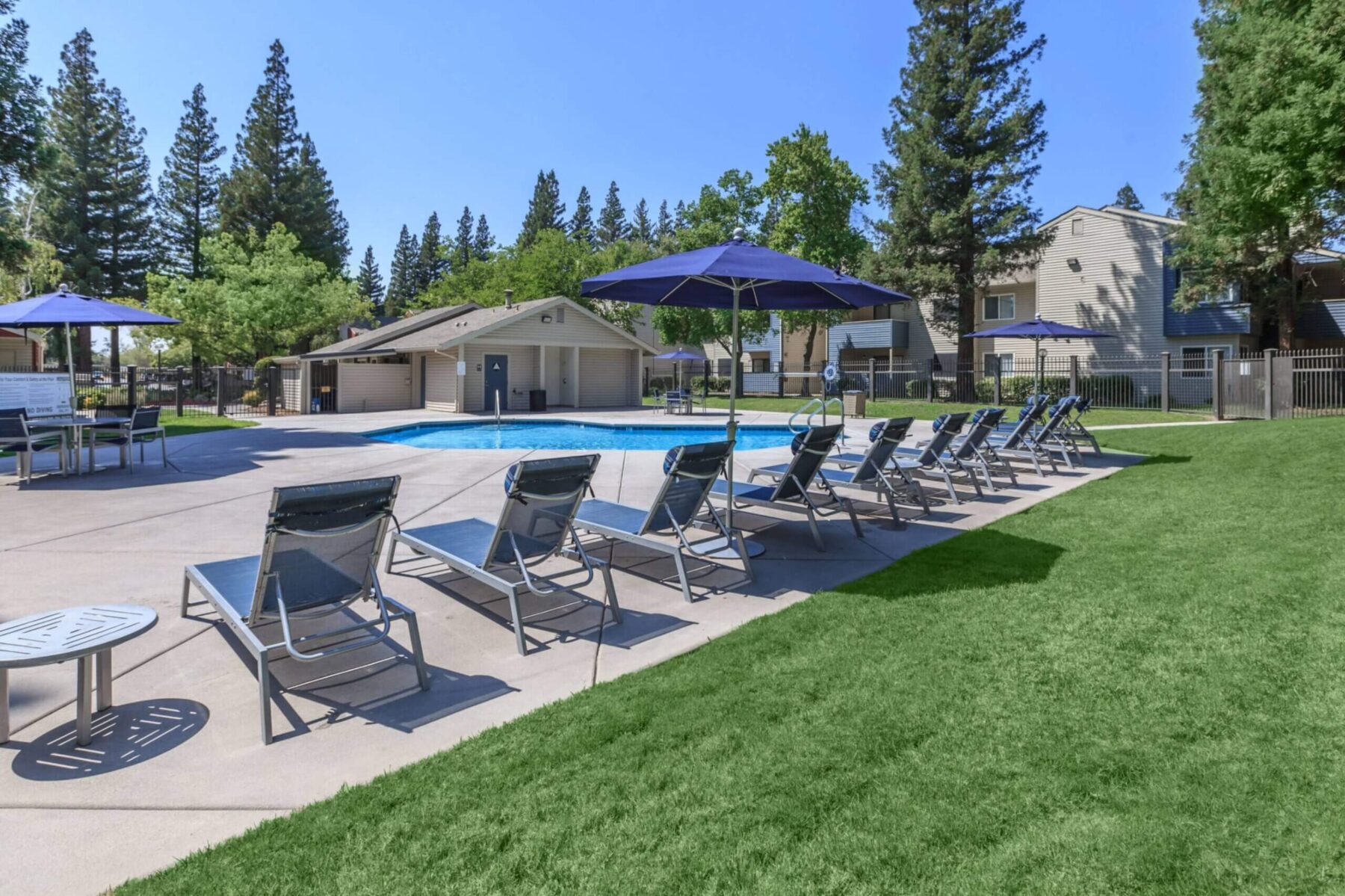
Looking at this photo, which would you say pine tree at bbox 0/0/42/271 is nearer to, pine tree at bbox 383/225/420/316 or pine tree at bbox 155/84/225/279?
pine tree at bbox 155/84/225/279

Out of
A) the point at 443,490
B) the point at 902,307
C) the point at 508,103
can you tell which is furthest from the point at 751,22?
the point at 902,307

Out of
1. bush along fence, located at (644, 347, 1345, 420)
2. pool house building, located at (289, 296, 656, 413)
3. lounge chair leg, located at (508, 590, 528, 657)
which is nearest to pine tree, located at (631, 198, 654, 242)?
bush along fence, located at (644, 347, 1345, 420)

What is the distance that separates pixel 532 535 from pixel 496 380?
80.9 ft

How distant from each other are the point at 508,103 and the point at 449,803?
21467mm

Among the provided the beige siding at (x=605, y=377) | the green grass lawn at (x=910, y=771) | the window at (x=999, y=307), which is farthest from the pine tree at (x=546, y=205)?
the green grass lawn at (x=910, y=771)

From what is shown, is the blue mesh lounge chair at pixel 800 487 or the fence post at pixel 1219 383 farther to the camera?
the fence post at pixel 1219 383

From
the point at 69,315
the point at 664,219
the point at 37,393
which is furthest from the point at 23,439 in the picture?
the point at 664,219

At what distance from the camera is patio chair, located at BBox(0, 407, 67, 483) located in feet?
31.5

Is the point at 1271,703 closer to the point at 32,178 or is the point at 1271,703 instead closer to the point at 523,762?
the point at 523,762

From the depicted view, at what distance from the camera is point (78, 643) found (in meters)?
2.89

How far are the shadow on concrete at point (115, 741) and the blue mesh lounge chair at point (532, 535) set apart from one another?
62.3 inches

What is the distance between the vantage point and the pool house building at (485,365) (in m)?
27.4

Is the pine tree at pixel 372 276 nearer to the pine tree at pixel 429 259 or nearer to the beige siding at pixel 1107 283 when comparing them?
the pine tree at pixel 429 259

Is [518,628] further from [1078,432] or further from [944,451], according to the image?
[1078,432]
